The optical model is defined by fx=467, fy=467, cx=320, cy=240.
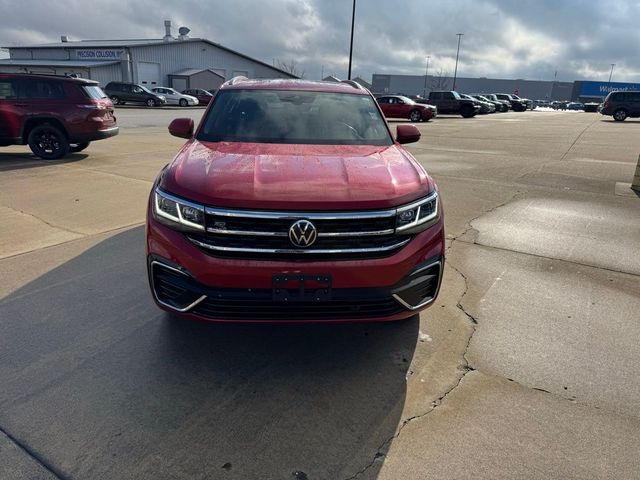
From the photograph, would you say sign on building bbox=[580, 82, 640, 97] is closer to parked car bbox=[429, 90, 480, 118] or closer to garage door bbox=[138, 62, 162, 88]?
parked car bbox=[429, 90, 480, 118]

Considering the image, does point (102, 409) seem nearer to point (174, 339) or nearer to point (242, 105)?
point (174, 339)

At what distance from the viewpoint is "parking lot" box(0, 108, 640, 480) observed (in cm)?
228

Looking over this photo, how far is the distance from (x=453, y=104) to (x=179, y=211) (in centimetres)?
3554

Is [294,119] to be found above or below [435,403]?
above

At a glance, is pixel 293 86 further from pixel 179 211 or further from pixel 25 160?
pixel 25 160

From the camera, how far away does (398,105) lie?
94.0 ft

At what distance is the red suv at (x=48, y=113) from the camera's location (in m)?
10.1

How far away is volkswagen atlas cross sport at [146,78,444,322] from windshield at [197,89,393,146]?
77 cm

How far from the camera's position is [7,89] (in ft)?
33.0

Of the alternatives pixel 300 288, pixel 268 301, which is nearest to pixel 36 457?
pixel 268 301

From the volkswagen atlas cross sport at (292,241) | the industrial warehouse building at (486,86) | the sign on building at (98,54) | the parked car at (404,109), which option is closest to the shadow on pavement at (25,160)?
the volkswagen atlas cross sport at (292,241)

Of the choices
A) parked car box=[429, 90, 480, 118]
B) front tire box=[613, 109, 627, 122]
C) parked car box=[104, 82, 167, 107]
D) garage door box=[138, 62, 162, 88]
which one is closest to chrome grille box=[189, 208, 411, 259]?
parked car box=[429, 90, 480, 118]

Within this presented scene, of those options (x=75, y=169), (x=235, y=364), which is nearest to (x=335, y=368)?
(x=235, y=364)

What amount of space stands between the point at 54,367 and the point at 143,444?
101 cm
